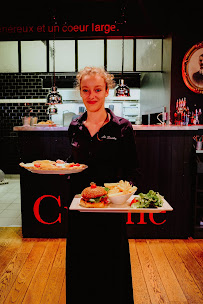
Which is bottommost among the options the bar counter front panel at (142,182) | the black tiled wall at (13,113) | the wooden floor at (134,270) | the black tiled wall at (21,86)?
the wooden floor at (134,270)

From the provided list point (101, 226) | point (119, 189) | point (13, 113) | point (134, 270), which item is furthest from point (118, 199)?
point (13, 113)

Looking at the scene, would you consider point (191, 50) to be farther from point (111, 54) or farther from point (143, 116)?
point (143, 116)

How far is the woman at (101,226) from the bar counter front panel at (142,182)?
5.52ft

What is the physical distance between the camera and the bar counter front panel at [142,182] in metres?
3.51

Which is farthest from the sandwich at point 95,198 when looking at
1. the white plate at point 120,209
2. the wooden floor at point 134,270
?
the wooden floor at point 134,270

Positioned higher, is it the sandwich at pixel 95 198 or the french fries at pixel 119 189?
the french fries at pixel 119 189

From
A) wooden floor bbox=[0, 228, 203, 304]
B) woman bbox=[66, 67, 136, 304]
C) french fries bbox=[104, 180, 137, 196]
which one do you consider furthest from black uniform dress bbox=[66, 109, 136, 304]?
wooden floor bbox=[0, 228, 203, 304]

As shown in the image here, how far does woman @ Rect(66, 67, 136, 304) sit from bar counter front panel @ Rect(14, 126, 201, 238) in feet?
5.52

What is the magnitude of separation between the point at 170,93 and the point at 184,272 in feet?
11.4

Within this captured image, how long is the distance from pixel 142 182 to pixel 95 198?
6.87 ft

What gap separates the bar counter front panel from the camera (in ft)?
11.5

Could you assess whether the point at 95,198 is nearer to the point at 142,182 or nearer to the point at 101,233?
the point at 101,233

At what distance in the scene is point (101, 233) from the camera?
5.89ft

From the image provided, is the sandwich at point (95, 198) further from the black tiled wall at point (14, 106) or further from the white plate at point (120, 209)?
the black tiled wall at point (14, 106)
